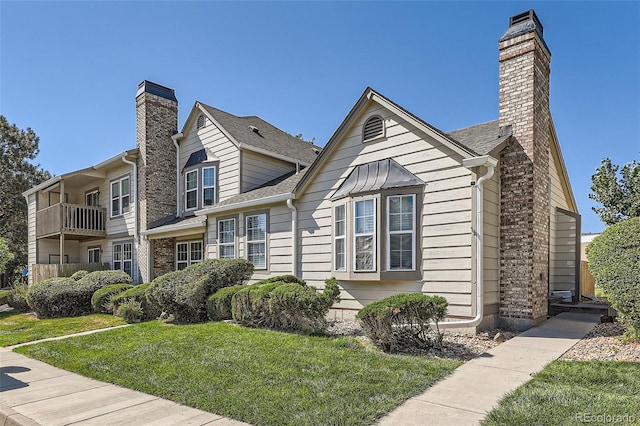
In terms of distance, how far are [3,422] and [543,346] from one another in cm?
776

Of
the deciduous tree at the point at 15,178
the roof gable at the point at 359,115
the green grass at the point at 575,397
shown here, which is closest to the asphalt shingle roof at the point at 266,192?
the roof gable at the point at 359,115

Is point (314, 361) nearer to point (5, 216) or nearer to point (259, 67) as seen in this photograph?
point (259, 67)

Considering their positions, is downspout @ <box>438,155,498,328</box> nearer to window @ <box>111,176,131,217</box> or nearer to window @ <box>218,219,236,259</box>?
window @ <box>218,219,236,259</box>

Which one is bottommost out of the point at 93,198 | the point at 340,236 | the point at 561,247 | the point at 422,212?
the point at 561,247

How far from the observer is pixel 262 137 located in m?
16.6

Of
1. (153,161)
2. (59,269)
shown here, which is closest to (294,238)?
(153,161)

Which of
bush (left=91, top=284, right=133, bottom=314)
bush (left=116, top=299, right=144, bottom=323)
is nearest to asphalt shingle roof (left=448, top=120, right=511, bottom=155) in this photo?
bush (left=116, top=299, right=144, bottom=323)

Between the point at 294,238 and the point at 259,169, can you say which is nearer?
the point at 294,238

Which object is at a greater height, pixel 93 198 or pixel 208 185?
pixel 208 185

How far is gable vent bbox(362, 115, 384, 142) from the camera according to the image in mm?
9891

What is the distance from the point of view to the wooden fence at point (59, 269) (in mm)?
17594

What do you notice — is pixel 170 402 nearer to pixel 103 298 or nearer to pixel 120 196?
pixel 103 298

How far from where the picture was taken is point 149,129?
56.0ft

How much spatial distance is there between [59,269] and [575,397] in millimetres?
19140
